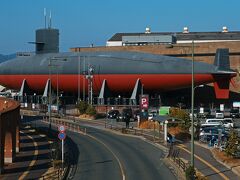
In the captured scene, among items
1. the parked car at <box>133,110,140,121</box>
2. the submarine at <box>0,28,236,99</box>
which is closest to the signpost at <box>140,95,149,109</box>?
the parked car at <box>133,110,140,121</box>

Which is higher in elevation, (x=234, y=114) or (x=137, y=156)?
(x=234, y=114)

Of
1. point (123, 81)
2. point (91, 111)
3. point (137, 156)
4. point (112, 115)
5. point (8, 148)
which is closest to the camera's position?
point (8, 148)

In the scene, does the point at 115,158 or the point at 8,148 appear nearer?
the point at 8,148

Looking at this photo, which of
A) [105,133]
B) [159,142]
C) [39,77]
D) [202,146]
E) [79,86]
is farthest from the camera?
[39,77]

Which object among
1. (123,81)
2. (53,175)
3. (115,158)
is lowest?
(53,175)

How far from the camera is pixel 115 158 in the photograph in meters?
45.0

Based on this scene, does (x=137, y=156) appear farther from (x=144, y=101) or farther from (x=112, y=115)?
(x=112, y=115)

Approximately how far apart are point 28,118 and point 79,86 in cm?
2272

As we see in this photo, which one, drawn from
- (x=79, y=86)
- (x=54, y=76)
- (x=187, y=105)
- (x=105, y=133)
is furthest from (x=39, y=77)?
(x=105, y=133)

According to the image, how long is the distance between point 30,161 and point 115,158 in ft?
23.3

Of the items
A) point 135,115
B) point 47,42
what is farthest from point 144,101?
point 47,42

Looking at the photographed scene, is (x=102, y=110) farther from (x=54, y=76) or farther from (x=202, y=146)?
(x=202, y=146)

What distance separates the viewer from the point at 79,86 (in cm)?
11200

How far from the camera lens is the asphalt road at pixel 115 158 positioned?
3669 cm
